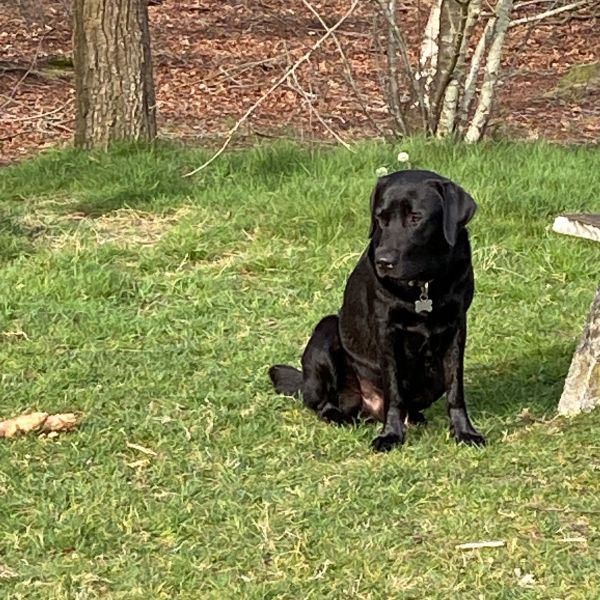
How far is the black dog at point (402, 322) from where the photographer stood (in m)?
4.34

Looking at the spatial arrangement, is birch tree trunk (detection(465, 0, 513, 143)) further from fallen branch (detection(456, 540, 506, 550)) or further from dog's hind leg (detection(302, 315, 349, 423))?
fallen branch (detection(456, 540, 506, 550))

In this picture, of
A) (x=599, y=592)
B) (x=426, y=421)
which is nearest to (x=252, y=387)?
(x=426, y=421)

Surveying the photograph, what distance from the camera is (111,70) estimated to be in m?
9.11

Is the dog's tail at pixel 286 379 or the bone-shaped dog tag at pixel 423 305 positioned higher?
the bone-shaped dog tag at pixel 423 305

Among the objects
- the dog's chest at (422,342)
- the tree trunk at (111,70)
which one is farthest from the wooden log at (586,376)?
the tree trunk at (111,70)

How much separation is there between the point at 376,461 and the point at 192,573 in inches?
40.0

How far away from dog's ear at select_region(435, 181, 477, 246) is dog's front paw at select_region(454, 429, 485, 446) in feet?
2.39

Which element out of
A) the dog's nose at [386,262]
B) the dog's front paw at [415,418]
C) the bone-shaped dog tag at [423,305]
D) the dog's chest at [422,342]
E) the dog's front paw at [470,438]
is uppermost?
the dog's nose at [386,262]

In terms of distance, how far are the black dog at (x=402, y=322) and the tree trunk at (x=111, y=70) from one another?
4626 millimetres

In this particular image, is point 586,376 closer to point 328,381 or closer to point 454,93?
point 328,381

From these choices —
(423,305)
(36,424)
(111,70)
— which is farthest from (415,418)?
(111,70)

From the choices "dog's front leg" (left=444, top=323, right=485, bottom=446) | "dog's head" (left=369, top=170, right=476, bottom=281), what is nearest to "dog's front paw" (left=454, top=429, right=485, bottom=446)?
"dog's front leg" (left=444, top=323, right=485, bottom=446)

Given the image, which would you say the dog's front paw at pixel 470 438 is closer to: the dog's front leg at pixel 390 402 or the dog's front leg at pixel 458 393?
the dog's front leg at pixel 458 393

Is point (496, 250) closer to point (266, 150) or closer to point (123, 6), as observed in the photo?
point (266, 150)
